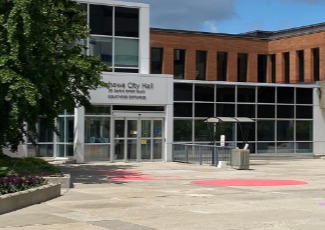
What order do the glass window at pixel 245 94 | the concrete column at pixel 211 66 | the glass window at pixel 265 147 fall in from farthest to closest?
the concrete column at pixel 211 66, the glass window at pixel 265 147, the glass window at pixel 245 94

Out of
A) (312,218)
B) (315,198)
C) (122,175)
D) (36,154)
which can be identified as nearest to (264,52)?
(36,154)

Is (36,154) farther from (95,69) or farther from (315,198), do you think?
(315,198)

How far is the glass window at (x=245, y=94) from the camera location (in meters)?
35.7

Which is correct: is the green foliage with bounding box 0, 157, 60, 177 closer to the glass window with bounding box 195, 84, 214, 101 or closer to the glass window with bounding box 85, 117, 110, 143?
the glass window with bounding box 85, 117, 110, 143

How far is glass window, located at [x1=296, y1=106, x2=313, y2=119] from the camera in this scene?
37875mm

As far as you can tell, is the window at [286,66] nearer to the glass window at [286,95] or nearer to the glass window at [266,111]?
the glass window at [286,95]

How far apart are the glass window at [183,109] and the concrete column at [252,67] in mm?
18170

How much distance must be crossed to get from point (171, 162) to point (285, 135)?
933 centimetres

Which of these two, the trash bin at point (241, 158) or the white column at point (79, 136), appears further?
the white column at point (79, 136)

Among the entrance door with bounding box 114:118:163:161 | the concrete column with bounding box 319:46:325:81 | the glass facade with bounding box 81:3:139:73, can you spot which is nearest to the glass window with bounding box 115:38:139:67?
the glass facade with bounding box 81:3:139:73

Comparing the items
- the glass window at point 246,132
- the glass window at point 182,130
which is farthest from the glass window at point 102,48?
the glass window at point 246,132

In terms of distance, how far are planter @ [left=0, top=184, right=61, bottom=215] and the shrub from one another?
28 cm

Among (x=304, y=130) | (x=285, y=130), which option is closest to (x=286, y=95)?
(x=285, y=130)

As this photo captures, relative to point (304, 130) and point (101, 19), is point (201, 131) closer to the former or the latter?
point (304, 130)
